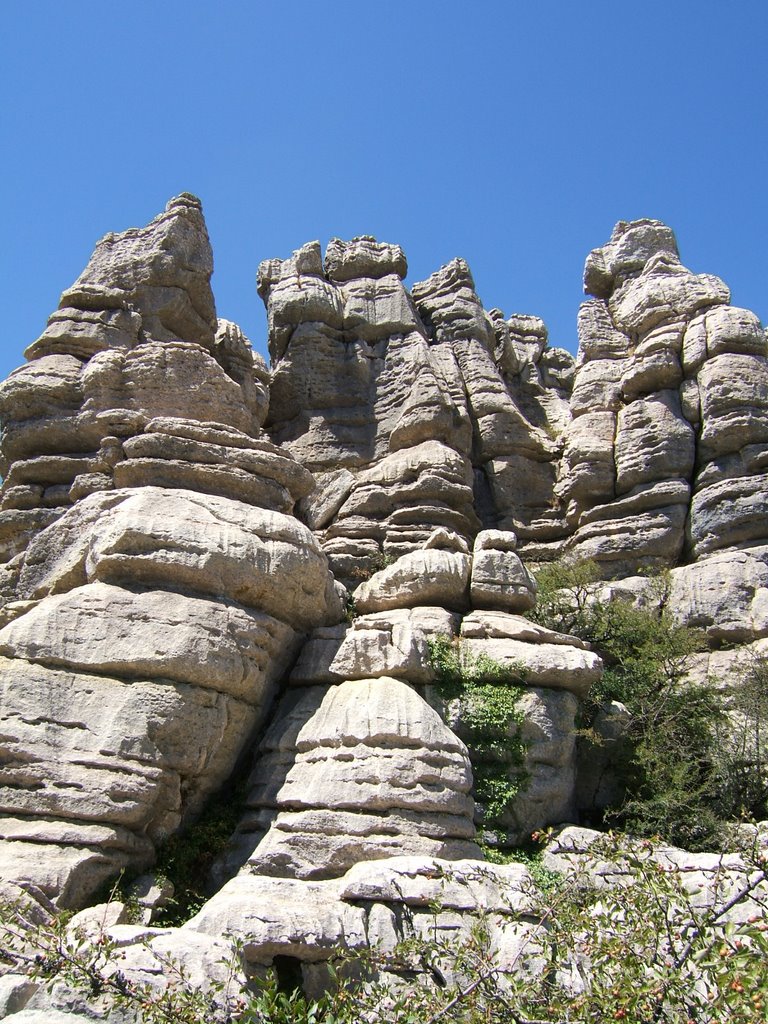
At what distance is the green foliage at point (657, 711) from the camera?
1434 centimetres

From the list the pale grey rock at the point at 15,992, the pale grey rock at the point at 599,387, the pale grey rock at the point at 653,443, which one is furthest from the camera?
the pale grey rock at the point at 599,387

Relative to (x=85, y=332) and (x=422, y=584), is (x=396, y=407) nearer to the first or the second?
(x=85, y=332)

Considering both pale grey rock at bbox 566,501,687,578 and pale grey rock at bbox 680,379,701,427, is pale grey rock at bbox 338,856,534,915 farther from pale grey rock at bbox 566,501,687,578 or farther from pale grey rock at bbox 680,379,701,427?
pale grey rock at bbox 680,379,701,427

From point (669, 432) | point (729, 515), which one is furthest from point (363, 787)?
point (669, 432)

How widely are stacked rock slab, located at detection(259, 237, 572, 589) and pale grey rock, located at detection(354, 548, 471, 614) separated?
4.11 m

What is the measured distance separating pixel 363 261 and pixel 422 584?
16792mm

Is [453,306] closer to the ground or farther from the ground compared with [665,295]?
farther from the ground

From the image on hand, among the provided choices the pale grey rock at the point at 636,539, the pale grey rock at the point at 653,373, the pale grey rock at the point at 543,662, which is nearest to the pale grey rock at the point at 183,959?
the pale grey rock at the point at 543,662

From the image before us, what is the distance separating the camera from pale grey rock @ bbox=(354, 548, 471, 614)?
1627cm

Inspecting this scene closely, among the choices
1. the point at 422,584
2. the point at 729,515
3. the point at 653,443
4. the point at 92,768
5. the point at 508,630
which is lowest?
the point at 92,768

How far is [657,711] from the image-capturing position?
1593cm

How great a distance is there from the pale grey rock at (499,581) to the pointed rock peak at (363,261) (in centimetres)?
1553

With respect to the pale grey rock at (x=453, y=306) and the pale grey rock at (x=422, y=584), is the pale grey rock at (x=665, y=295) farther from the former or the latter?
the pale grey rock at (x=422, y=584)

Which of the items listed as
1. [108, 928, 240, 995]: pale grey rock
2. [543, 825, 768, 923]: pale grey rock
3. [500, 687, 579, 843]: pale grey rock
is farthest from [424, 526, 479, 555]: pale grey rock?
[108, 928, 240, 995]: pale grey rock
